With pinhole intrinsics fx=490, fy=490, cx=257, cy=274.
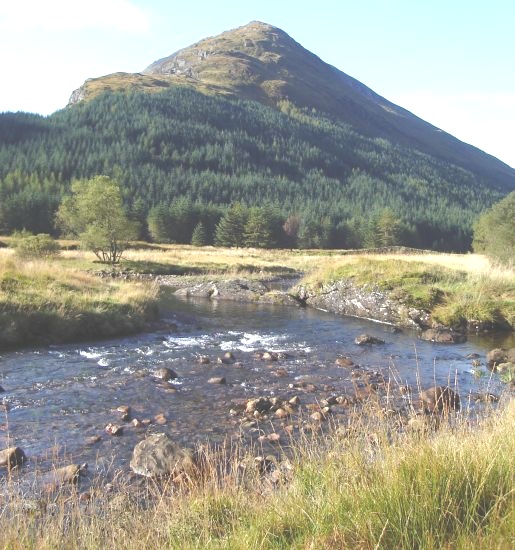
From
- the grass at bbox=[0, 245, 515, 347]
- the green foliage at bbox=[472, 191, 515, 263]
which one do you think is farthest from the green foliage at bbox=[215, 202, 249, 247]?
the grass at bbox=[0, 245, 515, 347]

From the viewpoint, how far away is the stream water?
10266 mm

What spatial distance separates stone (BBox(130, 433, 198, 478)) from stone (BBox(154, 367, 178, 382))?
17.8 feet

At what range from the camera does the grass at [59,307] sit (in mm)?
18281

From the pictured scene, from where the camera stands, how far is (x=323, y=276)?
3397 cm

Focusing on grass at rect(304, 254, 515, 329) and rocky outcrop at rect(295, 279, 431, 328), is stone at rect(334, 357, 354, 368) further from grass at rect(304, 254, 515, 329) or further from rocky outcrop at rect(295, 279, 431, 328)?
grass at rect(304, 254, 515, 329)

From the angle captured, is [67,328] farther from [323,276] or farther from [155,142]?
[155,142]

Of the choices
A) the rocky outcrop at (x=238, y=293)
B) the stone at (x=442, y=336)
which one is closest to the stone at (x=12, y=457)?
the stone at (x=442, y=336)

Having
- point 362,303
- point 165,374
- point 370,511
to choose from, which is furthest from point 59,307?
point 370,511

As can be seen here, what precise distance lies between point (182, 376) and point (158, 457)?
21.1 ft

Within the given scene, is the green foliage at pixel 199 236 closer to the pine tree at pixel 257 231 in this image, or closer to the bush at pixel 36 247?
the pine tree at pixel 257 231

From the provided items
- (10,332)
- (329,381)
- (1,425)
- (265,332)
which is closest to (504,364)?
(329,381)

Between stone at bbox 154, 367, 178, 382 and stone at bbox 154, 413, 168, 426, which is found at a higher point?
stone at bbox 154, 413, 168, 426

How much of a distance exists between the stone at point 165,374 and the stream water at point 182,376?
0.22 metres

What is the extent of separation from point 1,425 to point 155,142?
620 ft
